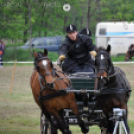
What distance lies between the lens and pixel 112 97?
732 cm

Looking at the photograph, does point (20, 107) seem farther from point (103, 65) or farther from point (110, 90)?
point (103, 65)

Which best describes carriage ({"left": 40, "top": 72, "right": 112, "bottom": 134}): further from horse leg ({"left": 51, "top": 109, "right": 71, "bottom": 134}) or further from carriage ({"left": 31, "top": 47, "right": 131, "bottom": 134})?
horse leg ({"left": 51, "top": 109, "right": 71, "bottom": 134})

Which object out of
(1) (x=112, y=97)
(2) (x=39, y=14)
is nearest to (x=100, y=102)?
(1) (x=112, y=97)

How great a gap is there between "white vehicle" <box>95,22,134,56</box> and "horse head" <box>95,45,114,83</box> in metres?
18.2

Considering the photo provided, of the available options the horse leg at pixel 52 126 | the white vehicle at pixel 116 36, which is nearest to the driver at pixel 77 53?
the horse leg at pixel 52 126

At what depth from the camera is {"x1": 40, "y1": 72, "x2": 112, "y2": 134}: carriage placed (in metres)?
7.32

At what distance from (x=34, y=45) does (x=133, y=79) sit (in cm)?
1007

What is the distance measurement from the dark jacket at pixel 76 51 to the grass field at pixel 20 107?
5.68ft

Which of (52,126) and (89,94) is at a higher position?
(89,94)

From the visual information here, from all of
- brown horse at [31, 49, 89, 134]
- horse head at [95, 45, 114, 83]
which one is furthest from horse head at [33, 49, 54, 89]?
horse head at [95, 45, 114, 83]

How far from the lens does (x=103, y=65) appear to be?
22.7 feet

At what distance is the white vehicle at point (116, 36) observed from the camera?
26.1 meters

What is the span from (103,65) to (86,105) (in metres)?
0.85

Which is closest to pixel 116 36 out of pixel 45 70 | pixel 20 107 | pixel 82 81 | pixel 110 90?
pixel 20 107
